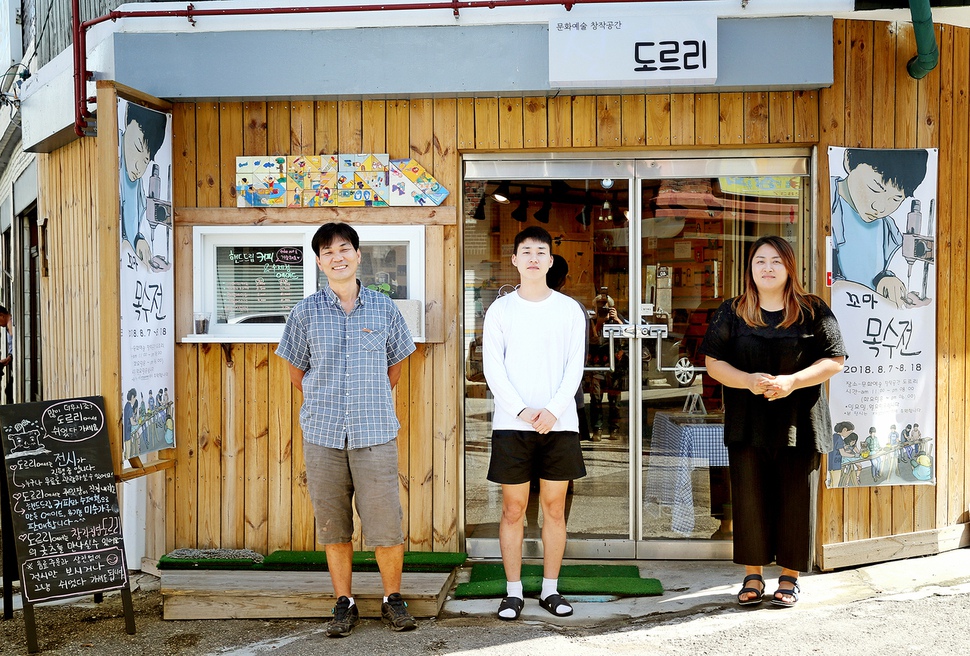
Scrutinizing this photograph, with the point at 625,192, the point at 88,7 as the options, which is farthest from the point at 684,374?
the point at 88,7

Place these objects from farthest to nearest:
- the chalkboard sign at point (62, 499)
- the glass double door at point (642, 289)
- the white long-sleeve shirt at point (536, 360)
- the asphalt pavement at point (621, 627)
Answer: the glass double door at point (642, 289) → the white long-sleeve shirt at point (536, 360) → the chalkboard sign at point (62, 499) → the asphalt pavement at point (621, 627)

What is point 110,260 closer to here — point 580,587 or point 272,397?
point 272,397

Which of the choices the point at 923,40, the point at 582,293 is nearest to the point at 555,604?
the point at 582,293

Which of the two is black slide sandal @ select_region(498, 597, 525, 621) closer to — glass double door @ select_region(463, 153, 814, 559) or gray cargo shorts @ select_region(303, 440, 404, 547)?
gray cargo shorts @ select_region(303, 440, 404, 547)

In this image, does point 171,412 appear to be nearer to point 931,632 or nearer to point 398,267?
point 398,267

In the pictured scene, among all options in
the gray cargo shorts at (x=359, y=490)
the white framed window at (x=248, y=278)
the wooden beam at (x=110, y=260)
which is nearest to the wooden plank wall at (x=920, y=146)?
the gray cargo shorts at (x=359, y=490)

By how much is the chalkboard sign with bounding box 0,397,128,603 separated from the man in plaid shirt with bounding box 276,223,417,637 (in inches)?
38.8

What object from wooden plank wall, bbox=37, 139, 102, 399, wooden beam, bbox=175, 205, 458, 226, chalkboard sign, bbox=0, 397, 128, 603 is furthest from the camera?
wooden plank wall, bbox=37, 139, 102, 399

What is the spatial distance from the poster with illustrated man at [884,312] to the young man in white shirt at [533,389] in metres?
1.59

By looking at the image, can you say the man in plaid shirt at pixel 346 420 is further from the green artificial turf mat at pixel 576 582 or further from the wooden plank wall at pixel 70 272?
the wooden plank wall at pixel 70 272

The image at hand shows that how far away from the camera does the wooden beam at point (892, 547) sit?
15.8 ft

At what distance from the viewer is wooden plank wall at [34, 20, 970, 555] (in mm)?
4844

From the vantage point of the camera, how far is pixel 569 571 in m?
4.85

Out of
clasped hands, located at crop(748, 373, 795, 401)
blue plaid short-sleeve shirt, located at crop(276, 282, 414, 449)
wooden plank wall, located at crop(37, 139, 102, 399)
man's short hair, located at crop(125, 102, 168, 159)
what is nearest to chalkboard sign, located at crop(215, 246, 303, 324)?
man's short hair, located at crop(125, 102, 168, 159)
